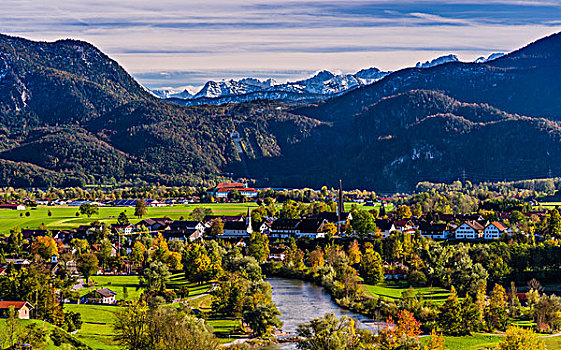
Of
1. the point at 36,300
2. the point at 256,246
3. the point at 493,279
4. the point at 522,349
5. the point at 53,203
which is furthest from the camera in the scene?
the point at 53,203

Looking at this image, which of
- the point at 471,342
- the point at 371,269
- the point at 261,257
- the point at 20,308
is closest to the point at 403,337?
the point at 471,342

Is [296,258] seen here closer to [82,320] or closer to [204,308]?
[204,308]

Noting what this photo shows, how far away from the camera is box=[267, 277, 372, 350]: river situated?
60703 mm

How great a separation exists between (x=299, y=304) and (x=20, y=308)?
2283 centimetres

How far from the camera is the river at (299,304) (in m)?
60.7

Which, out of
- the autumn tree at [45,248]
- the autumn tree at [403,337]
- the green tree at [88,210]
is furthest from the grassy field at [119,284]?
the green tree at [88,210]

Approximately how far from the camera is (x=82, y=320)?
5825 centimetres

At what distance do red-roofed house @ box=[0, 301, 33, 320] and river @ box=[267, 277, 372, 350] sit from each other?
16756mm

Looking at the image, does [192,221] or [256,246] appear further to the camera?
[192,221]

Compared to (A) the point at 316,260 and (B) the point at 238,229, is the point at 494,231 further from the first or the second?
(B) the point at 238,229

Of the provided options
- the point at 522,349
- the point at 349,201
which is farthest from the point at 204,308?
the point at 349,201

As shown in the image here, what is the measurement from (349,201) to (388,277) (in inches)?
3045

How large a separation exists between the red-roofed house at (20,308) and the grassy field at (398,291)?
29.5 metres

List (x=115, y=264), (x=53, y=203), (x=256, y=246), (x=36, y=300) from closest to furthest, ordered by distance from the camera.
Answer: (x=36, y=300)
(x=115, y=264)
(x=256, y=246)
(x=53, y=203)
